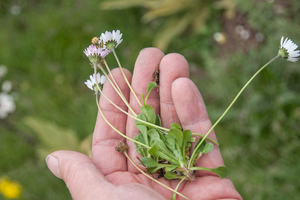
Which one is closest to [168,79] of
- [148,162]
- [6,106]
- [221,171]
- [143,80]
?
[143,80]

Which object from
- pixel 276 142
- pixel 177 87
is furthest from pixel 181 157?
pixel 276 142

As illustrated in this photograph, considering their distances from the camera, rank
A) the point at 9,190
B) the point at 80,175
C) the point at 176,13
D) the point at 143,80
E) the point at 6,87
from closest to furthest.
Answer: the point at 80,175 < the point at 143,80 < the point at 9,190 < the point at 176,13 < the point at 6,87

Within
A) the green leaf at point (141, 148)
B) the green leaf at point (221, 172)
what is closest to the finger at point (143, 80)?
the green leaf at point (141, 148)

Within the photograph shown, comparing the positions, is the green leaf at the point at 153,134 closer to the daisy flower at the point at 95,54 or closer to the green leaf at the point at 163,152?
the green leaf at the point at 163,152

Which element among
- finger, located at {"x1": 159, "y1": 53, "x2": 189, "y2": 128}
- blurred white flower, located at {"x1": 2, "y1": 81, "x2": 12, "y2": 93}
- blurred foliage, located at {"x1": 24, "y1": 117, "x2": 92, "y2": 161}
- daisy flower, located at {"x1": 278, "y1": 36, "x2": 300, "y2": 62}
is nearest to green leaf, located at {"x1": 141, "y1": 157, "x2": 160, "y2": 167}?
finger, located at {"x1": 159, "y1": 53, "x2": 189, "y2": 128}

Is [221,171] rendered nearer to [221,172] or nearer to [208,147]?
[221,172]

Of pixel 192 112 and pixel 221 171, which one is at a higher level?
pixel 192 112

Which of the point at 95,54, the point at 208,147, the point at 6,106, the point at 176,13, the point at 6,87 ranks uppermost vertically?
the point at 176,13
